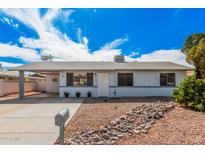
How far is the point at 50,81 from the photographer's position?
2875 cm

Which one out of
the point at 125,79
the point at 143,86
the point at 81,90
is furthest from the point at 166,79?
the point at 81,90

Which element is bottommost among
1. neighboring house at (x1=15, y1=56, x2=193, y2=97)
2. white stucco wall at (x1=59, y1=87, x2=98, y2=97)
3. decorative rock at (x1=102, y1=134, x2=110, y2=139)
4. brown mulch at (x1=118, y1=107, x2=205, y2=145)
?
decorative rock at (x1=102, y1=134, x2=110, y2=139)

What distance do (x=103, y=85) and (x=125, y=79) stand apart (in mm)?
1886

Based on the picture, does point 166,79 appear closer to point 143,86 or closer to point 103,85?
point 143,86

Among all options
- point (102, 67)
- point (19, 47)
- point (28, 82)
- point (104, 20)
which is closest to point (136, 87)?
point (102, 67)

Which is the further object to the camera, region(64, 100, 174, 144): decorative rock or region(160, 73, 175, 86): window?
region(160, 73, 175, 86): window

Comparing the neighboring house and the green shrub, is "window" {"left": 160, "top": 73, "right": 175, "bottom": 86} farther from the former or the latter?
the green shrub

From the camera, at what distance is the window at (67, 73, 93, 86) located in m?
20.1

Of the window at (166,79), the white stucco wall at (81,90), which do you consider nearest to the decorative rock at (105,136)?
the white stucco wall at (81,90)

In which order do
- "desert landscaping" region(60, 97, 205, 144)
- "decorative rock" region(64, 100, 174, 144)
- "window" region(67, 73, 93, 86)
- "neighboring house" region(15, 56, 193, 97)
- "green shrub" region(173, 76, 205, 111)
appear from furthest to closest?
"window" region(67, 73, 93, 86)
"neighboring house" region(15, 56, 193, 97)
"green shrub" region(173, 76, 205, 111)
"decorative rock" region(64, 100, 174, 144)
"desert landscaping" region(60, 97, 205, 144)

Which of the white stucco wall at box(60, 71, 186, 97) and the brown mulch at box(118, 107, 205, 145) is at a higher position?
the white stucco wall at box(60, 71, 186, 97)

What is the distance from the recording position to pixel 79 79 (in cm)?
2023

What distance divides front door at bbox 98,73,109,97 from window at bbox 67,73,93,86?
79 centimetres

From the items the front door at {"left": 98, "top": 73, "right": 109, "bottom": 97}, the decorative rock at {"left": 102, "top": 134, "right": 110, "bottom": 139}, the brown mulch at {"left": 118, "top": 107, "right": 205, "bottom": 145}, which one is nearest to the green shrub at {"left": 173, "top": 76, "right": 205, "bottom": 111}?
the brown mulch at {"left": 118, "top": 107, "right": 205, "bottom": 145}
